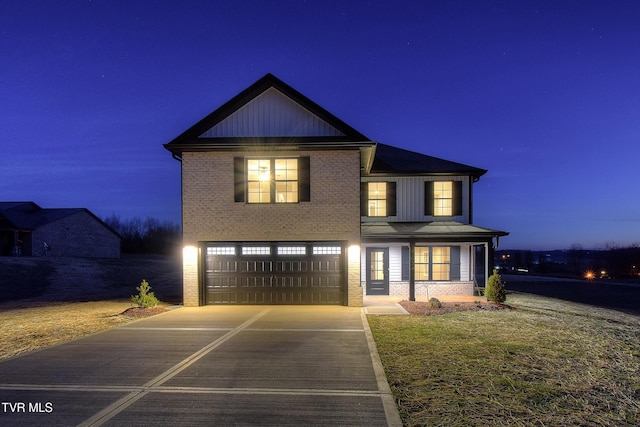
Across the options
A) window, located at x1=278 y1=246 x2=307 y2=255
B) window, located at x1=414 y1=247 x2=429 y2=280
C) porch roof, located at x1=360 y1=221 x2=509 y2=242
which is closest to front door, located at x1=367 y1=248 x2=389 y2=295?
porch roof, located at x1=360 y1=221 x2=509 y2=242

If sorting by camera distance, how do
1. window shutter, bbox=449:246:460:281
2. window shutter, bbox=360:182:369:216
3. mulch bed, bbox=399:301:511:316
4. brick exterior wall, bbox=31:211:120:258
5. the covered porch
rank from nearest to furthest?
mulch bed, bbox=399:301:511:316 < the covered porch < window shutter, bbox=449:246:460:281 < window shutter, bbox=360:182:369:216 < brick exterior wall, bbox=31:211:120:258

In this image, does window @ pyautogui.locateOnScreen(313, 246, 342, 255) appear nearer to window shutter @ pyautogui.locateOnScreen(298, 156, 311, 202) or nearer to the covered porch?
window shutter @ pyautogui.locateOnScreen(298, 156, 311, 202)

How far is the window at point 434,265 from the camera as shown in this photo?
18.0 meters

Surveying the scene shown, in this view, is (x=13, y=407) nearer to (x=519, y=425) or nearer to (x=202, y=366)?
(x=202, y=366)

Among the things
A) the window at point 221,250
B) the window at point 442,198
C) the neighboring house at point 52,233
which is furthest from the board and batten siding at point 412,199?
the neighboring house at point 52,233

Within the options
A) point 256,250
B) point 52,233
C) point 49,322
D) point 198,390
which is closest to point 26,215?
point 52,233

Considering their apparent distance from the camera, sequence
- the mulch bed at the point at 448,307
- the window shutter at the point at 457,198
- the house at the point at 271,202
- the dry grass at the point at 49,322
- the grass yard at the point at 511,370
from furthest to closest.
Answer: the window shutter at the point at 457,198 < the house at the point at 271,202 < the mulch bed at the point at 448,307 < the dry grass at the point at 49,322 < the grass yard at the point at 511,370

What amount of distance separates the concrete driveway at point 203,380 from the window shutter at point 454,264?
9369mm

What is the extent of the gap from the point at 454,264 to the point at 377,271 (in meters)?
3.65

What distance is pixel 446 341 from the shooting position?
880 centimetres

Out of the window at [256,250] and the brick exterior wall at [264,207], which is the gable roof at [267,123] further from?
the window at [256,250]

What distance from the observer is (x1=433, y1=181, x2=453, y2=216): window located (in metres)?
18.2

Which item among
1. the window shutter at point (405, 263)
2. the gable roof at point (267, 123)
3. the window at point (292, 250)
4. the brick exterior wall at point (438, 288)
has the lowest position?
the brick exterior wall at point (438, 288)

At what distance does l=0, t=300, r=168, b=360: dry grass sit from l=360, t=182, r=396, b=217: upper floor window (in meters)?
11.0
